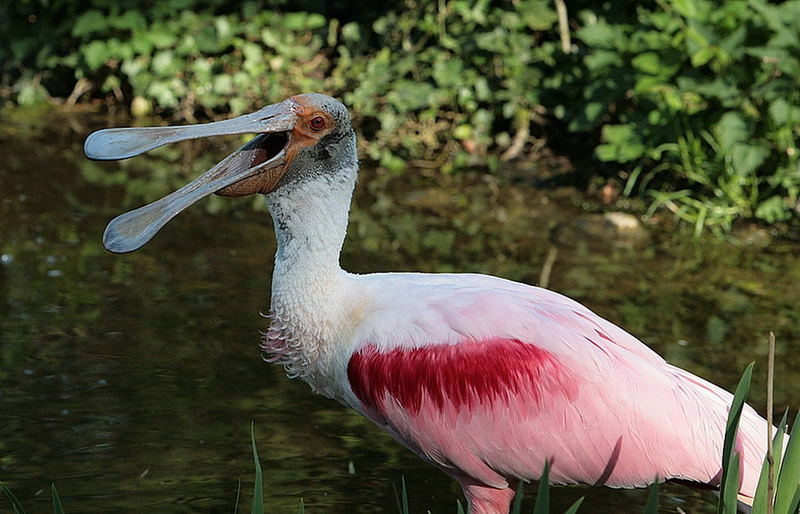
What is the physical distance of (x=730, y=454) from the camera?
2.47 metres

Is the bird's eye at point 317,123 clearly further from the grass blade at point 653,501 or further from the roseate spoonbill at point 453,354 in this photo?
the grass blade at point 653,501

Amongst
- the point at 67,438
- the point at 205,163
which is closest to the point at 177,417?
the point at 67,438

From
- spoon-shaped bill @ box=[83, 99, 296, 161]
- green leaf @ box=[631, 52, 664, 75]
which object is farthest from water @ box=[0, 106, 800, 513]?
spoon-shaped bill @ box=[83, 99, 296, 161]

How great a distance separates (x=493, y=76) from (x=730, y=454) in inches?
240

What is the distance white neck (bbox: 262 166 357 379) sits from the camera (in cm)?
335

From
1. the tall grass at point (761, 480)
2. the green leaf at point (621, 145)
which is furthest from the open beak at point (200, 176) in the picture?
the green leaf at point (621, 145)

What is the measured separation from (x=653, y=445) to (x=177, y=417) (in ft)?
6.22

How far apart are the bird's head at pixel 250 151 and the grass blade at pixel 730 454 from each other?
131 cm

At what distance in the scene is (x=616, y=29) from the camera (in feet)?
24.9

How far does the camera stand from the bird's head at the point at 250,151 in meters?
3.17

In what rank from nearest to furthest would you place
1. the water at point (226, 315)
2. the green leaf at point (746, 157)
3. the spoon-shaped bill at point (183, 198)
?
the spoon-shaped bill at point (183, 198)
the water at point (226, 315)
the green leaf at point (746, 157)

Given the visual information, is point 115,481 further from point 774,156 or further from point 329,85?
point 329,85

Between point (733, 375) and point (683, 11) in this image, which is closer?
point (733, 375)

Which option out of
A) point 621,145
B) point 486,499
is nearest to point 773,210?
point 621,145
